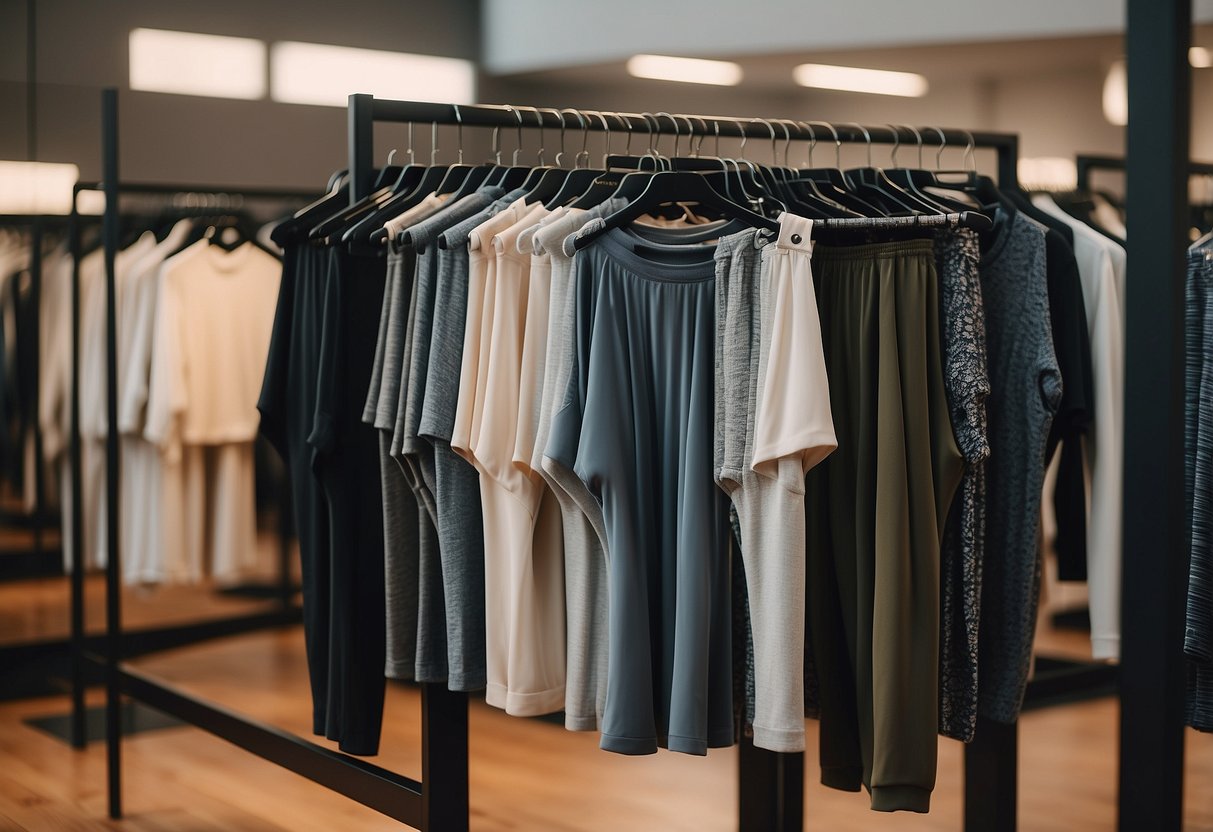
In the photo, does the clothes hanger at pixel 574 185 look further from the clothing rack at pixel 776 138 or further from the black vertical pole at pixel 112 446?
the black vertical pole at pixel 112 446

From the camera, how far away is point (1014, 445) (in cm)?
227

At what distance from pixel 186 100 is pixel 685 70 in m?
2.21

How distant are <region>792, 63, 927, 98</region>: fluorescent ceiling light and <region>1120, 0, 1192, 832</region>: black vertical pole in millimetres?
4698

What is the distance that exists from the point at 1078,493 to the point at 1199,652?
0.37m

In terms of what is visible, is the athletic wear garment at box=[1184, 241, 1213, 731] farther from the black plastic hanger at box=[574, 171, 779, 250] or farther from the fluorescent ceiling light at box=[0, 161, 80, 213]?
the fluorescent ceiling light at box=[0, 161, 80, 213]

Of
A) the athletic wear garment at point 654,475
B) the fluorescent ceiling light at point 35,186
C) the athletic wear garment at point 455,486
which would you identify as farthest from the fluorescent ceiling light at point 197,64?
the athletic wear garment at point 654,475

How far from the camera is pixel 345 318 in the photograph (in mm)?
2312

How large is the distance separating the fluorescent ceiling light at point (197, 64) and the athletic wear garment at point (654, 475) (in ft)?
13.0

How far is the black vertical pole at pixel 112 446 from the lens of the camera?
337cm

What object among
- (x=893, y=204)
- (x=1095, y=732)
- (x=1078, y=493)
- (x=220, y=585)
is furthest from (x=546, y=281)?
(x=220, y=585)

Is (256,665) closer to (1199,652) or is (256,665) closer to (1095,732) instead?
(1095,732)

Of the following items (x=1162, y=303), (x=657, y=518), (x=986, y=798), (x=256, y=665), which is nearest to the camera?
(x=1162, y=303)

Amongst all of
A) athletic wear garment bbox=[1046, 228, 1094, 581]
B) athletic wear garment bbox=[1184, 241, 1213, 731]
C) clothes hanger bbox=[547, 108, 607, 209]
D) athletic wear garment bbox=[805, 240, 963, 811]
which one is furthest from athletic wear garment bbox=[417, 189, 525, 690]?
athletic wear garment bbox=[1184, 241, 1213, 731]

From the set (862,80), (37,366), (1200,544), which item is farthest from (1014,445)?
(862,80)
